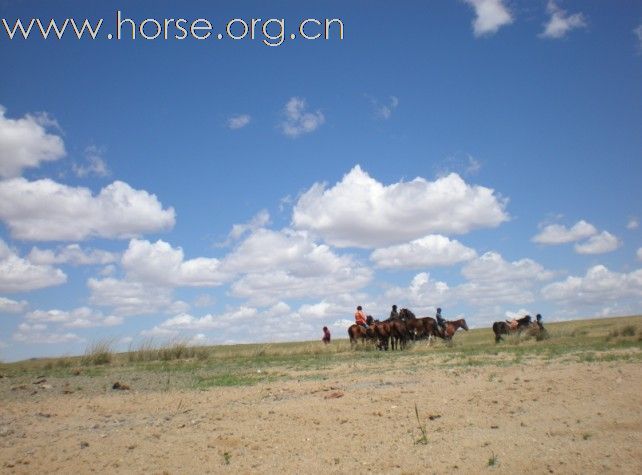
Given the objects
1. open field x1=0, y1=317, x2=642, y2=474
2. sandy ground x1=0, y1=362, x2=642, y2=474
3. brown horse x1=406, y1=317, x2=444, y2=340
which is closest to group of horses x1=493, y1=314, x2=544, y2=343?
brown horse x1=406, y1=317, x2=444, y2=340

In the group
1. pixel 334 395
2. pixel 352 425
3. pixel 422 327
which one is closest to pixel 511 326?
pixel 422 327

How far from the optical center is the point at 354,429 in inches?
280

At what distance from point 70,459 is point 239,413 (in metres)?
2.58

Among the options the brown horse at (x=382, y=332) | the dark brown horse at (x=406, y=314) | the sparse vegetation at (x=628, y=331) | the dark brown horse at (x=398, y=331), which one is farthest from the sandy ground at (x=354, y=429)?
the dark brown horse at (x=406, y=314)

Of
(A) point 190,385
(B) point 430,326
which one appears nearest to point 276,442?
(A) point 190,385

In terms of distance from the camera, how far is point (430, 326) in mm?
27062

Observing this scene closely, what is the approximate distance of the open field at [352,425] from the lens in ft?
19.1

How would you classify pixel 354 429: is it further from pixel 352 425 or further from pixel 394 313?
pixel 394 313

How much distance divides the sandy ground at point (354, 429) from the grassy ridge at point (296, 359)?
3.19m

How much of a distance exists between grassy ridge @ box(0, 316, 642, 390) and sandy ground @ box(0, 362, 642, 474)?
319 cm

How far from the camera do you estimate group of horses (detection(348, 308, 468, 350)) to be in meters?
26.2

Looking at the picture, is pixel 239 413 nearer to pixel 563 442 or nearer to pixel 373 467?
pixel 373 467

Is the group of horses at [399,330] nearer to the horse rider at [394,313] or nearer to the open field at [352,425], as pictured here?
the horse rider at [394,313]

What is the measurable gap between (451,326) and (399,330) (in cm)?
403
